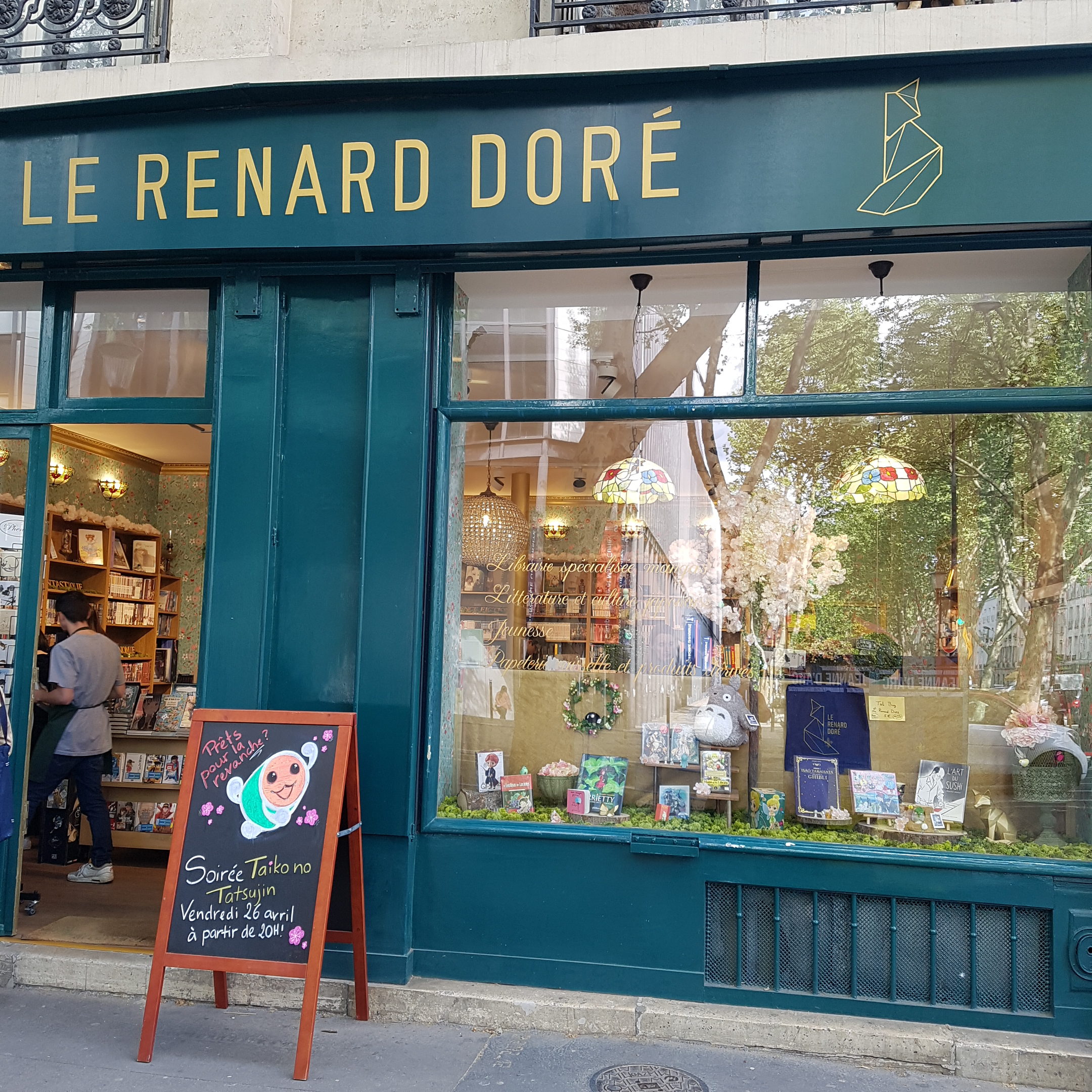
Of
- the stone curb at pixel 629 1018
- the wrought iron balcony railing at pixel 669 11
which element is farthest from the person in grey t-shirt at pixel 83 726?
the wrought iron balcony railing at pixel 669 11

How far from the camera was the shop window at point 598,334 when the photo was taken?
5.03m

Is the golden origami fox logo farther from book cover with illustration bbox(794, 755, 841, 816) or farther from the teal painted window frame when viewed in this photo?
book cover with illustration bbox(794, 755, 841, 816)

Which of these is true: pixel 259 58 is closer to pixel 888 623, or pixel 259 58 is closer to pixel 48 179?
pixel 48 179

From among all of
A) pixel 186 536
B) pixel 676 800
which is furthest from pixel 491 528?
pixel 186 536

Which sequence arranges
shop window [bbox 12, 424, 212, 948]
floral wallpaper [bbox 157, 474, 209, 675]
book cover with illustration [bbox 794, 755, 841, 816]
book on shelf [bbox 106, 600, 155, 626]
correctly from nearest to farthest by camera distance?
book cover with illustration [bbox 794, 755, 841, 816] < shop window [bbox 12, 424, 212, 948] < book on shelf [bbox 106, 600, 155, 626] < floral wallpaper [bbox 157, 474, 209, 675]

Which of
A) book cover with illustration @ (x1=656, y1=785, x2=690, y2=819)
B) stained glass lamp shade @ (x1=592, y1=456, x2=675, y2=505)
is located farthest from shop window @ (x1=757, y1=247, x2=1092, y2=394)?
book cover with illustration @ (x1=656, y1=785, x2=690, y2=819)

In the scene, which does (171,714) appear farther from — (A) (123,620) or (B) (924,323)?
(B) (924,323)

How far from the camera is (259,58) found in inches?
192

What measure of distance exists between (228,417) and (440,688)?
1.78m

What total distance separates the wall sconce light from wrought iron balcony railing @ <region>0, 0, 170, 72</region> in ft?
16.7

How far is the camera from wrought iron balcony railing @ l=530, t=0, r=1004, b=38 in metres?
4.76

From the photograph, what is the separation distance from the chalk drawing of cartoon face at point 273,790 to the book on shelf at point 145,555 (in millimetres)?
6600

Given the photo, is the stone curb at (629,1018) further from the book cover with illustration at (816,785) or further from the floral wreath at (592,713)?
the floral wreath at (592,713)

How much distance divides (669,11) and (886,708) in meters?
3.85
